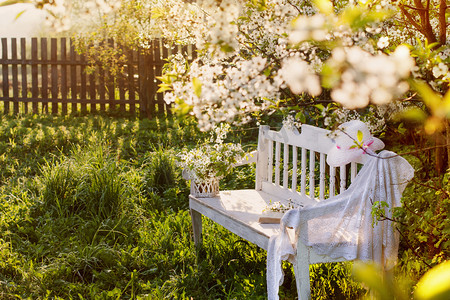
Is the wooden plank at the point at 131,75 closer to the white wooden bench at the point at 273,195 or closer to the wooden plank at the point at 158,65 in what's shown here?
the wooden plank at the point at 158,65

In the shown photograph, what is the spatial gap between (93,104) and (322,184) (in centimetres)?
763

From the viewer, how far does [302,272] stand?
9.20 feet

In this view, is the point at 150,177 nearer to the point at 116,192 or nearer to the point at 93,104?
the point at 116,192

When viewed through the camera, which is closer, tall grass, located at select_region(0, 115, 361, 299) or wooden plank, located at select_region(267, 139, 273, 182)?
tall grass, located at select_region(0, 115, 361, 299)

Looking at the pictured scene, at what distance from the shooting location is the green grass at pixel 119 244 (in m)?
3.42

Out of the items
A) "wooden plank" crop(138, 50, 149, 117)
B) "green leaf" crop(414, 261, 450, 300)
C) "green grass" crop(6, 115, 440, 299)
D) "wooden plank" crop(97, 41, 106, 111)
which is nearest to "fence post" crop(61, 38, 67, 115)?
"wooden plank" crop(97, 41, 106, 111)

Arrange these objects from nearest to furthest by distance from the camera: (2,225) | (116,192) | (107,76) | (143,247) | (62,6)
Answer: (62,6), (143,247), (2,225), (116,192), (107,76)

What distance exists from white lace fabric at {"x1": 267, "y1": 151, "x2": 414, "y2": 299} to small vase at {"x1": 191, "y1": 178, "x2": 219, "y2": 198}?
1.24 meters

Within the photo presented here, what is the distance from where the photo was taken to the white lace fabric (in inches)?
111

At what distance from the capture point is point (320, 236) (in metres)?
2.85

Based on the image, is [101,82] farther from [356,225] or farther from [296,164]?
[356,225]

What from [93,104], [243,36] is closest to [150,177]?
[243,36]

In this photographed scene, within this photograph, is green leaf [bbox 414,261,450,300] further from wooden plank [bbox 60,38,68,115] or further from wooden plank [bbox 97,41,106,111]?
wooden plank [bbox 60,38,68,115]

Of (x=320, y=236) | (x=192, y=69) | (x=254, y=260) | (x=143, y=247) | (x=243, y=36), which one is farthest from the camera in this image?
(x=143, y=247)
